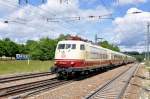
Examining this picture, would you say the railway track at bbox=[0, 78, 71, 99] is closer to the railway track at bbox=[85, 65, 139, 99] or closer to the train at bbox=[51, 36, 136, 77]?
the railway track at bbox=[85, 65, 139, 99]

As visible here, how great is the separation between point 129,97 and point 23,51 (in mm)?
159972

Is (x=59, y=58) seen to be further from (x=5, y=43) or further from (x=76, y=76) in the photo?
(x=5, y=43)

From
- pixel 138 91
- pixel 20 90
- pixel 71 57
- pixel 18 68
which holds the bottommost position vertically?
pixel 138 91

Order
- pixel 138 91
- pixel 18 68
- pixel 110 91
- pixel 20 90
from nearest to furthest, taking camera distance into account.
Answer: pixel 20 90 → pixel 110 91 → pixel 138 91 → pixel 18 68

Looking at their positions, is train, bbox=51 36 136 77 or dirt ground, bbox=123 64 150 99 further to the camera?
train, bbox=51 36 136 77

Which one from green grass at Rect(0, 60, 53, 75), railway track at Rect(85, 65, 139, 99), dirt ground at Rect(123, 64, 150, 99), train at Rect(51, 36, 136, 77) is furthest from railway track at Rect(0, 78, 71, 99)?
green grass at Rect(0, 60, 53, 75)

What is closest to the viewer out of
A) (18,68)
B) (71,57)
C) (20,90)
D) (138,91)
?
(20,90)

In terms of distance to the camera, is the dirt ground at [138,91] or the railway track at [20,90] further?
the dirt ground at [138,91]

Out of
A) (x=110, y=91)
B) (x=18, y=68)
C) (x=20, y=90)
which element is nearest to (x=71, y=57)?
(x=110, y=91)

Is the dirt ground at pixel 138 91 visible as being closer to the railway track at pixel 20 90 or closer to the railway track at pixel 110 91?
the railway track at pixel 110 91

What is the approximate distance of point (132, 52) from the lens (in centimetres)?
18988

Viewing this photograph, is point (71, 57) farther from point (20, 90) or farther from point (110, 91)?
point (20, 90)

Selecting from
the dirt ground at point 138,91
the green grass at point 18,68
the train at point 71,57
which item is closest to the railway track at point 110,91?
the dirt ground at point 138,91

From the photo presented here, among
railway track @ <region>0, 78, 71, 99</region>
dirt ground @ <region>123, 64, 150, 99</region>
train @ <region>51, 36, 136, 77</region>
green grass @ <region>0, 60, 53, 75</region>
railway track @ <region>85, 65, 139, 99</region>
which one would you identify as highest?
train @ <region>51, 36, 136, 77</region>
